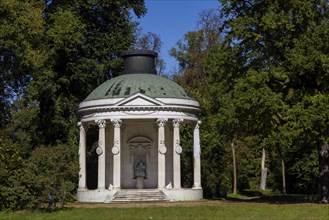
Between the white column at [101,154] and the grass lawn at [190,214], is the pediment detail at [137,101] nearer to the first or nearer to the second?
the white column at [101,154]

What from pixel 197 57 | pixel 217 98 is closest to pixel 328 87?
pixel 217 98

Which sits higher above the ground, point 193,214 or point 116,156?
point 116,156

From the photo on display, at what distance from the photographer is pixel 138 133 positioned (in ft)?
142

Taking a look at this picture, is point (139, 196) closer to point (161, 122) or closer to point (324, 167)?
point (161, 122)

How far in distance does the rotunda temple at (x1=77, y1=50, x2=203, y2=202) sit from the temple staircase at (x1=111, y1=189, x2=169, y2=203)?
130 millimetres

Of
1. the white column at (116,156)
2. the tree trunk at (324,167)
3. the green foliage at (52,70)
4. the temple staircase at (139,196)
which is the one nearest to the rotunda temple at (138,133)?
the white column at (116,156)

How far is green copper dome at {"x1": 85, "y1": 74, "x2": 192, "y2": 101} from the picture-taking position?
3916 centimetres

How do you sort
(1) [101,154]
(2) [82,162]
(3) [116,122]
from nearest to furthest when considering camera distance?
(3) [116,122]
(1) [101,154]
(2) [82,162]

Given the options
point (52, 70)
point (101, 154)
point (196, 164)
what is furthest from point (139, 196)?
point (52, 70)

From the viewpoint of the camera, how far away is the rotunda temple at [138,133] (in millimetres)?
38406

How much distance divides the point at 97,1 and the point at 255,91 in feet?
66.4

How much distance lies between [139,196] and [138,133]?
263 inches

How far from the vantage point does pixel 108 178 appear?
42250 mm

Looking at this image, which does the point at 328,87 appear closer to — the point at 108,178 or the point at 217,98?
the point at 217,98
